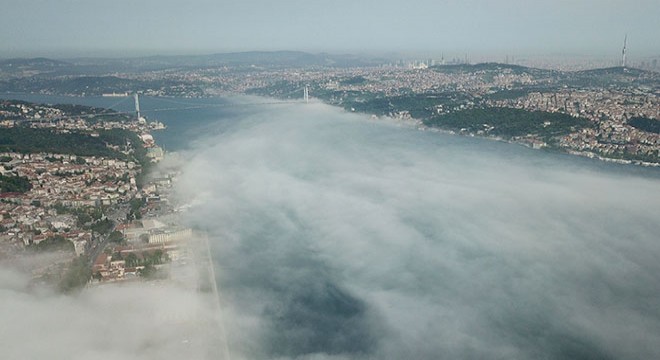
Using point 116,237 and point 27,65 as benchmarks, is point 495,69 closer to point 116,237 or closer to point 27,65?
point 116,237

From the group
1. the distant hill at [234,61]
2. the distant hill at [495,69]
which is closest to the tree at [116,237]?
the distant hill at [495,69]

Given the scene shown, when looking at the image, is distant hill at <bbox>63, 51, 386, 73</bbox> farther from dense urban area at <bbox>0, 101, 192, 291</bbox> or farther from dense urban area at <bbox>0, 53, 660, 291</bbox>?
dense urban area at <bbox>0, 101, 192, 291</bbox>

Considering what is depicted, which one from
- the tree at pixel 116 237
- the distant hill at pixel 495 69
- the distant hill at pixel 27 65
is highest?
the distant hill at pixel 27 65

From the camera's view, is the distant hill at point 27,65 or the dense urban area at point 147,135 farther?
the distant hill at point 27,65

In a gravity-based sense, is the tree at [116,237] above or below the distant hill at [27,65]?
below

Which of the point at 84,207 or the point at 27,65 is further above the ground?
the point at 27,65

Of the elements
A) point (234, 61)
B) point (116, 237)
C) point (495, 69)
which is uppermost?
point (234, 61)

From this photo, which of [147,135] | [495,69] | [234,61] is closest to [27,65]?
[234,61]

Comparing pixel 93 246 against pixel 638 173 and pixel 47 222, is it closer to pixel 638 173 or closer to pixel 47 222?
pixel 47 222

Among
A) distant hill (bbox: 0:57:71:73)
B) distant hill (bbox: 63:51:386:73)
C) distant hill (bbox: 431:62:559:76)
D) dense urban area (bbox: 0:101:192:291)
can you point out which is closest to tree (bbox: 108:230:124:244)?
dense urban area (bbox: 0:101:192:291)

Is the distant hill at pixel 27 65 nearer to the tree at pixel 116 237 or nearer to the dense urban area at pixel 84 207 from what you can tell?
the dense urban area at pixel 84 207
